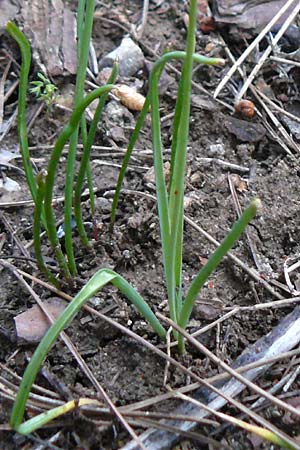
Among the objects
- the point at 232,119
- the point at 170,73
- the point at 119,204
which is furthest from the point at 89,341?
the point at 170,73

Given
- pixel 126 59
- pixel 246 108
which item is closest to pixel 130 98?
pixel 126 59

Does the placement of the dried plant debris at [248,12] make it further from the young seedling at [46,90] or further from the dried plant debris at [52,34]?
the young seedling at [46,90]

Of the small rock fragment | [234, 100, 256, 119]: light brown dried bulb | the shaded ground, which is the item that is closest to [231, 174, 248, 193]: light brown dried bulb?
the shaded ground

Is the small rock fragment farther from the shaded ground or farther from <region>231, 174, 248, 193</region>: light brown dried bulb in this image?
<region>231, 174, 248, 193</region>: light brown dried bulb

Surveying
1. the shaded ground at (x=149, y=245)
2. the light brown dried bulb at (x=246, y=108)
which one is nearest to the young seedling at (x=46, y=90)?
the shaded ground at (x=149, y=245)

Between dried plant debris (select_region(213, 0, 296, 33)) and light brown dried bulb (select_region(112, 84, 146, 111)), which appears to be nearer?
light brown dried bulb (select_region(112, 84, 146, 111))

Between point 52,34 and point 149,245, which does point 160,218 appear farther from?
point 52,34
